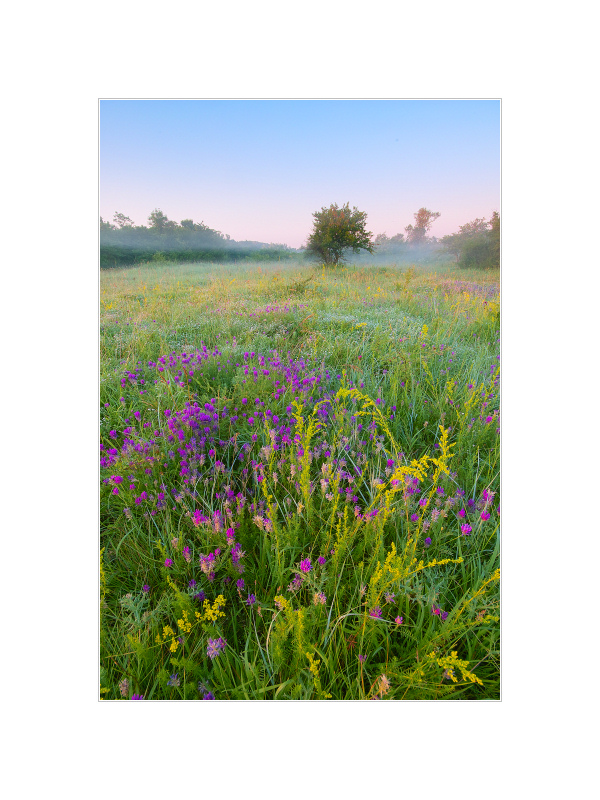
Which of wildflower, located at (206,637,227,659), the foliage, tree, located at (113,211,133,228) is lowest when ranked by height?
wildflower, located at (206,637,227,659)

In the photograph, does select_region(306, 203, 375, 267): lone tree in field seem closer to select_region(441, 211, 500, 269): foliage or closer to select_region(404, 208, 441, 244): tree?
select_region(404, 208, 441, 244): tree

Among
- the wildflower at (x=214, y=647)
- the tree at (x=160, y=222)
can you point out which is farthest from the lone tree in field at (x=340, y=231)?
the wildflower at (x=214, y=647)

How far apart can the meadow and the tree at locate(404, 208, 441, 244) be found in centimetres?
22

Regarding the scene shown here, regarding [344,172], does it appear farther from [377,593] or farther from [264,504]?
[377,593]

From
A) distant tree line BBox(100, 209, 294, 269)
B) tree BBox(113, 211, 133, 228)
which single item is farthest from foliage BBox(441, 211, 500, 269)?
tree BBox(113, 211, 133, 228)

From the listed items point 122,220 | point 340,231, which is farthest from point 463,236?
point 122,220

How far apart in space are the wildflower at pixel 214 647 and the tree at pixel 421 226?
7.47 ft

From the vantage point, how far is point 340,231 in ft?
8.11

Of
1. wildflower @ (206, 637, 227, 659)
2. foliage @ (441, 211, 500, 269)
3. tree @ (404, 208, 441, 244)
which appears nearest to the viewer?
wildflower @ (206, 637, 227, 659)

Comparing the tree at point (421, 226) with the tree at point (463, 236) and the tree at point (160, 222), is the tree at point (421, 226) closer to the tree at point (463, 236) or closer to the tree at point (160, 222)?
the tree at point (463, 236)

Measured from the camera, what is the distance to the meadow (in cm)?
161
